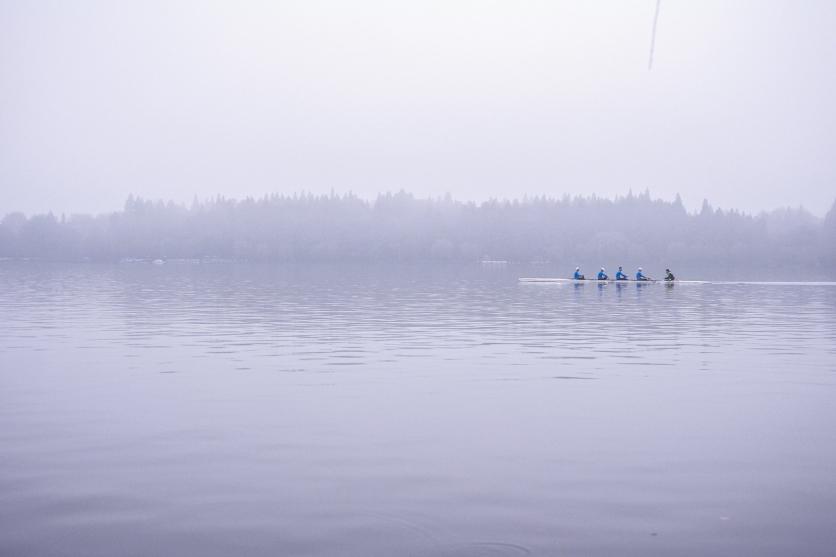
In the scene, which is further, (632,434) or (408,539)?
Result: (632,434)

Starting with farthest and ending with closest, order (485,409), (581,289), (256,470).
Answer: (581,289) → (485,409) → (256,470)

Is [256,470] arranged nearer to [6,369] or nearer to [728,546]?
[728,546]

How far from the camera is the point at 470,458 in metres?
17.3

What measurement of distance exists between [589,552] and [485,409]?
34.9 ft

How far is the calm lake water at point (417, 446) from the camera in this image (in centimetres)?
1273

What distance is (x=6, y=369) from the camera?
3017 centimetres

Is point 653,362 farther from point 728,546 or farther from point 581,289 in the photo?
point 581,289

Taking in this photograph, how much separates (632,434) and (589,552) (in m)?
7.98

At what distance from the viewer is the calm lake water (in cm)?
1273

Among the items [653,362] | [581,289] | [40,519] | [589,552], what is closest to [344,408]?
[40,519]

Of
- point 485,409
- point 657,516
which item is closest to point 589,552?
point 657,516

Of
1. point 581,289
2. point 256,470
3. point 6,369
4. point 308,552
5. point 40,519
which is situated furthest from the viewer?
point 581,289

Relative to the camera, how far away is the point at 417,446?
1830 cm

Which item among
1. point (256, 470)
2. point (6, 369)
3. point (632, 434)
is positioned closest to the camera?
point (256, 470)
